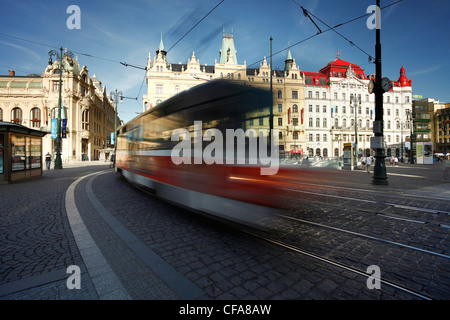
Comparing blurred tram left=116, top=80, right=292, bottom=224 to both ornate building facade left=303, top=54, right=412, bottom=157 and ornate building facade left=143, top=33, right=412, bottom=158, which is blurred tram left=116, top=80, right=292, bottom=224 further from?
ornate building facade left=303, top=54, right=412, bottom=157

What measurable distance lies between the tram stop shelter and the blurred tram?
9.97 metres

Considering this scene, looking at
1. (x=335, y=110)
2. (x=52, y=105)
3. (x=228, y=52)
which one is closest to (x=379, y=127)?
(x=228, y=52)

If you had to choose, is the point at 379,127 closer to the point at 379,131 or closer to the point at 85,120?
the point at 379,131

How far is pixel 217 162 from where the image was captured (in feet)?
12.3

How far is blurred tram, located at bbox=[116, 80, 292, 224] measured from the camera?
344 cm

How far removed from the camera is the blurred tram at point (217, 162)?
344 centimetres

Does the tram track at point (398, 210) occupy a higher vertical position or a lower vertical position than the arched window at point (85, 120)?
lower

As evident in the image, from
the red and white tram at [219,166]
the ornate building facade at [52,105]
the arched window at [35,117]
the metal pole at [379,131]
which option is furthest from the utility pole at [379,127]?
the arched window at [35,117]

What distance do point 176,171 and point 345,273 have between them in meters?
3.50

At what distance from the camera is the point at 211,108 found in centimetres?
393

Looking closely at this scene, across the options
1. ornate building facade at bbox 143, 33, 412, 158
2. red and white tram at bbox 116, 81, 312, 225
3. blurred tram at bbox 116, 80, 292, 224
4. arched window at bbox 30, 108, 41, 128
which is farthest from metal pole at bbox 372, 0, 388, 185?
arched window at bbox 30, 108, 41, 128

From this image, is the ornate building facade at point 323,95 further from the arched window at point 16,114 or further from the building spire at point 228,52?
the arched window at point 16,114

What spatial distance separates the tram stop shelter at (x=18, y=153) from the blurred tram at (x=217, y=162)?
A: 997cm
